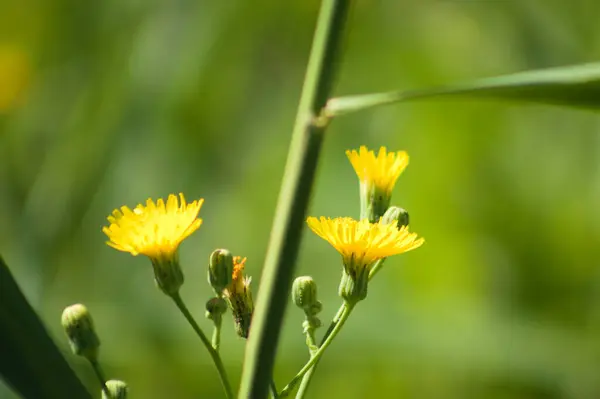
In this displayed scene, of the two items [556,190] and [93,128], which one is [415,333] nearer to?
[556,190]

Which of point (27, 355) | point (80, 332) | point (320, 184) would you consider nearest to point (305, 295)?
point (80, 332)

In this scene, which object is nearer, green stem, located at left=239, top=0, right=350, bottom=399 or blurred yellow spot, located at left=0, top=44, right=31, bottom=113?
green stem, located at left=239, top=0, right=350, bottom=399

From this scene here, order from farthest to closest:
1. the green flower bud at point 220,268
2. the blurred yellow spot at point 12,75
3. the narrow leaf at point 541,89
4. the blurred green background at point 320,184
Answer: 1. the blurred yellow spot at point 12,75
2. the blurred green background at point 320,184
3. the green flower bud at point 220,268
4. the narrow leaf at point 541,89

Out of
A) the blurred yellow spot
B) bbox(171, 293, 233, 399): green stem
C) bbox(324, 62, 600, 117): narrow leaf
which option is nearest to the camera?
bbox(324, 62, 600, 117): narrow leaf

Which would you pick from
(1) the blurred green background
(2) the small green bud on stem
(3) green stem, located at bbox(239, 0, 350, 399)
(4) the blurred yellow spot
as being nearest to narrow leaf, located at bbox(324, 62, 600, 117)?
(3) green stem, located at bbox(239, 0, 350, 399)

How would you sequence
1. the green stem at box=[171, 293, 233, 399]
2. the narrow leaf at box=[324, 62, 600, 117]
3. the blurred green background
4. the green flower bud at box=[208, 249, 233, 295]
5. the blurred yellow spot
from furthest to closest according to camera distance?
the blurred yellow spot
the blurred green background
the green flower bud at box=[208, 249, 233, 295]
the green stem at box=[171, 293, 233, 399]
the narrow leaf at box=[324, 62, 600, 117]

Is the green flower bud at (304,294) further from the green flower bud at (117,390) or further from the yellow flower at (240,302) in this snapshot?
the green flower bud at (117,390)

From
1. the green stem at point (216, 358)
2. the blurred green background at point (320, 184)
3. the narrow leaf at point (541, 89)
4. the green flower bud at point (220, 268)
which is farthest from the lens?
the blurred green background at point (320, 184)

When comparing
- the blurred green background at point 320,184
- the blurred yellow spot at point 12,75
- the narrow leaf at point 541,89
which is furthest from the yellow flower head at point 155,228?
the blurred yellow spot at point 12,75

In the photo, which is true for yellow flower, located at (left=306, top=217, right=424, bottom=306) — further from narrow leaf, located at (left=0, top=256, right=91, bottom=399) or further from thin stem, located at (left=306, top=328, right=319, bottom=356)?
narrow leaf, located at (left=0, top=256, right=91, bottom=399)
